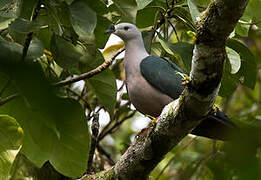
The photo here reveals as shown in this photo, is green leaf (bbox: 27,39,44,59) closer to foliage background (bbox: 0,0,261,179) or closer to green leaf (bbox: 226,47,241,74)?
foliage background (bbox: 0,0,261,179)

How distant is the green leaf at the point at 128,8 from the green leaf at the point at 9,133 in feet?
2.76

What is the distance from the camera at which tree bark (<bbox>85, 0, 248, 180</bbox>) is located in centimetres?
125

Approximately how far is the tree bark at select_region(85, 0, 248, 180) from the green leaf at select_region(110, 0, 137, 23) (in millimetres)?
677

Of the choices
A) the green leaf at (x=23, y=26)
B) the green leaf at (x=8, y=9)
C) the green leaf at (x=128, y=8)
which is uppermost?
the green leaf at (x=8, y=9)

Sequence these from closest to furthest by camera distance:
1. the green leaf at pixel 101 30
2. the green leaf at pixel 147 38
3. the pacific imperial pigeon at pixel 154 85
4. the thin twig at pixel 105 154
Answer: the green leaf at pixel 101 30
the pacific imperial pigeon at pixel 154 85
the green leaf at pixel 147 38
the thin twig at pixel 105 154

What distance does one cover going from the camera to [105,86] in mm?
2523

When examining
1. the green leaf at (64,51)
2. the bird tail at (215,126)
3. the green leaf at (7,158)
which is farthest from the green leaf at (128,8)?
the green leaf at (7,158)

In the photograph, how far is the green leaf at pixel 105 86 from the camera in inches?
98.4

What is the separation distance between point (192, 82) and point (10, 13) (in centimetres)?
89

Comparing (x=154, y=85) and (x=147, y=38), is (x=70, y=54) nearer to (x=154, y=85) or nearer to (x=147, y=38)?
(x=154, y=85)

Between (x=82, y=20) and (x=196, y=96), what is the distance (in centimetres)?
66

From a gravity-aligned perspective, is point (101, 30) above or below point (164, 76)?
above

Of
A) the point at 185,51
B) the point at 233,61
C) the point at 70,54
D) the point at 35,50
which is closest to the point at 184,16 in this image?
the point at 185,51

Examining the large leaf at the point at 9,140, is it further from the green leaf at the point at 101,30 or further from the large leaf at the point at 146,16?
the large leaf at the point at 146,16
